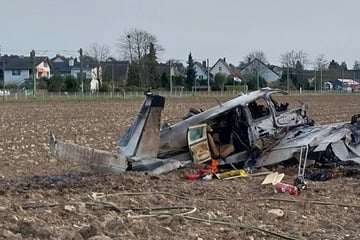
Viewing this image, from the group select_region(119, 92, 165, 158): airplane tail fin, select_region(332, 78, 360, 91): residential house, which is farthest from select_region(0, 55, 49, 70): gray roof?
select_region(119, 92, 165, 158): airplane tail fin

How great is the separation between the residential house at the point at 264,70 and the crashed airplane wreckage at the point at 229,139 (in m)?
104

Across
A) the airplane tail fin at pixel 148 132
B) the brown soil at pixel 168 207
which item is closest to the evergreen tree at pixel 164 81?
the brown soil at pixel 168 207

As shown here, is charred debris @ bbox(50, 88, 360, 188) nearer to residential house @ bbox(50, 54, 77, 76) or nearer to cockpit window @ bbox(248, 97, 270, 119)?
cockpit window @ bbox(248, 97, 270, 119)

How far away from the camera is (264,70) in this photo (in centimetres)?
12300

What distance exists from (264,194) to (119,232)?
3.11 metres

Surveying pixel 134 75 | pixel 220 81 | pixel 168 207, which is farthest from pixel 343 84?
pixel 168 207

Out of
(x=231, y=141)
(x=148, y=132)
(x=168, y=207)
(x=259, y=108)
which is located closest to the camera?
(x=168, y=207)

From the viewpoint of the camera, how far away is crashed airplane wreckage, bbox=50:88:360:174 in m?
10.9

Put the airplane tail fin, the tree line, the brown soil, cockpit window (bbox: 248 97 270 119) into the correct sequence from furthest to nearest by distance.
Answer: the tree line, cockpit window (bbox: 248 97 270 119), the airplane tail fin, the brown soil

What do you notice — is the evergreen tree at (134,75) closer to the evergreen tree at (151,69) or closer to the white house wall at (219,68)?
the evergreen tree at (151,69)

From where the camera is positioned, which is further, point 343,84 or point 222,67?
point 222,67

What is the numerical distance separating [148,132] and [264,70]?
113504 mm

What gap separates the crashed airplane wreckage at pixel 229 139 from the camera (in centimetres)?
1088

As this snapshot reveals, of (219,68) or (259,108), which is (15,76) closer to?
(219,68)
